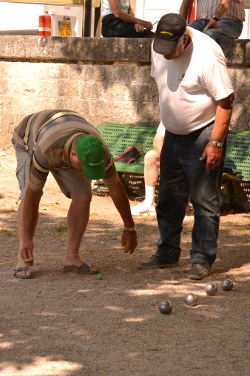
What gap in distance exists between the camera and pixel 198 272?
6809mm

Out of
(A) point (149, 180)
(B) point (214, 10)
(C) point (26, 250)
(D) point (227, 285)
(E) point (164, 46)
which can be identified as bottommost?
(A) point (149, 180)

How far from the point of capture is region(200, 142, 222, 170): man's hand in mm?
6500

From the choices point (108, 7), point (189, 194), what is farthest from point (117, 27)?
point (189, 194)

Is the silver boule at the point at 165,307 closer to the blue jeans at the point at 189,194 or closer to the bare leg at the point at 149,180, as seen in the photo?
the blue jeans at the point at 189,194

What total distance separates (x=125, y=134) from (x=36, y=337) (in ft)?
18.3

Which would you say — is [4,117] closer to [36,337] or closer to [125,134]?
[125,134]

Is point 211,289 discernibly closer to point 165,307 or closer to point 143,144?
point 165,307

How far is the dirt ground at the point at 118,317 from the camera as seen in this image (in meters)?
4.93

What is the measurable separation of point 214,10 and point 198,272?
4580mm

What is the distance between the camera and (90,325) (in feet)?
18.4

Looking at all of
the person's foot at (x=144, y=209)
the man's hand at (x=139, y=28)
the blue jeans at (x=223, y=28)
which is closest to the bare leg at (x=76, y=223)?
the person's foot at (x=144, y=209)

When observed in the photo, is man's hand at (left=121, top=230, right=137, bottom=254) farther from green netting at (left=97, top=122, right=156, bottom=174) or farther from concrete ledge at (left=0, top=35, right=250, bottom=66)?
concrete ledge at (left=0, top=35, right=250, bottom=66)

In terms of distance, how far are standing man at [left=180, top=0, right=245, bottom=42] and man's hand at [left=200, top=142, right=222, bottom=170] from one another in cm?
401

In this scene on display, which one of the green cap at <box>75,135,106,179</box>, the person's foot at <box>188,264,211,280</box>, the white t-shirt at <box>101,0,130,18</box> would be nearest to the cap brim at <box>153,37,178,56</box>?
the green cap at <box>75,135,106,179</box>
